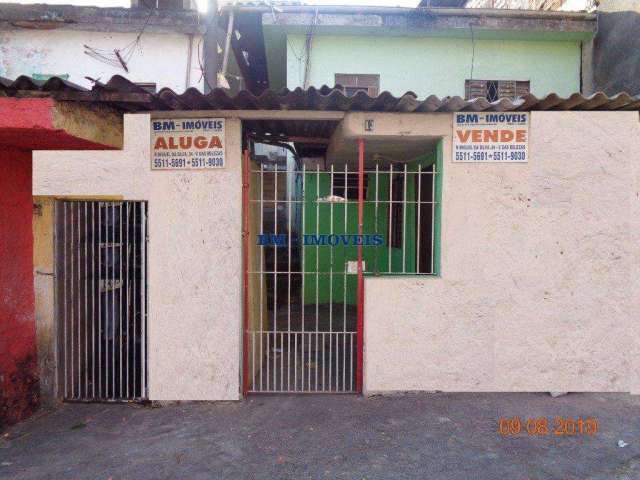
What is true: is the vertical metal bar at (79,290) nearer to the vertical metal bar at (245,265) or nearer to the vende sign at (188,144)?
the vende sign at (188,144)

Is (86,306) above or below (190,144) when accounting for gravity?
below

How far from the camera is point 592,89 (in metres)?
7.84

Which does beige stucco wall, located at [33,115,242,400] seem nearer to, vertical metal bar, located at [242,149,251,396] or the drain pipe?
vertical metal bar, located at [242,149,251,396]

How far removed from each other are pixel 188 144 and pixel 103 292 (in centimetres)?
190

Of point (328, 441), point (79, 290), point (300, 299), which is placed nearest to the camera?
point (328, 441)

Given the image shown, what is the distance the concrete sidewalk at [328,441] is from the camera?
11.1 ft

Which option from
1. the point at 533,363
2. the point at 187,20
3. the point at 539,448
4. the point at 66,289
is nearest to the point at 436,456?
the point at 539,448

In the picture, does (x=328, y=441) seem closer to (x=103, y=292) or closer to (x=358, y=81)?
(x=103, y=292)

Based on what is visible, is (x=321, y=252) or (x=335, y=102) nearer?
(x=335, y=102)

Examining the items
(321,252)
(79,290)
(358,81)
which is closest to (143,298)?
(79,290)

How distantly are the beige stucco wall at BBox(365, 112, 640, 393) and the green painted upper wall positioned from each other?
153 inches
